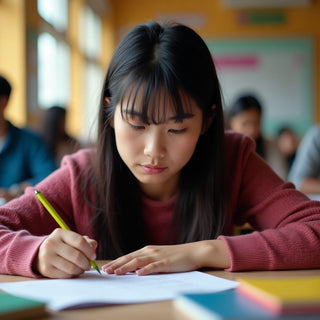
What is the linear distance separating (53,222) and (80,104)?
18.2ft

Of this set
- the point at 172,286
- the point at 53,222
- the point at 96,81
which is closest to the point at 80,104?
the point at 96,81

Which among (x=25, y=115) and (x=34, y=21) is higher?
(x=34, y=21)

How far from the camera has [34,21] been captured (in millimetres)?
4574

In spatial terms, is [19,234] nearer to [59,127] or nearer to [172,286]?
[172,286]

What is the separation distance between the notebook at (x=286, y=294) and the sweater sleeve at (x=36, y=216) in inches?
17.0

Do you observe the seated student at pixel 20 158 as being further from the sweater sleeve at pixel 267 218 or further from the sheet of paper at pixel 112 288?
the sheet of paper at pixel 112 288

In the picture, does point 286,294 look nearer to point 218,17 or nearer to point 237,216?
point 237,216

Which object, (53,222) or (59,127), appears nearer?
(53,222)

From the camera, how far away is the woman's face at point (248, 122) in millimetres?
3637

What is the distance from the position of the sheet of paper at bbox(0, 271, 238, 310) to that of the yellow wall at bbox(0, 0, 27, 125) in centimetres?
356

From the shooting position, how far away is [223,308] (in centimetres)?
63

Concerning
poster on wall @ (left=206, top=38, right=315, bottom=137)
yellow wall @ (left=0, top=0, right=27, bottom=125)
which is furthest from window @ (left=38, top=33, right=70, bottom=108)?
poster on wall @ (left=206, top=38, right=315, bottom=137)

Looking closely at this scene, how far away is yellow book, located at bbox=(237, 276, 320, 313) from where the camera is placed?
0.62 metres

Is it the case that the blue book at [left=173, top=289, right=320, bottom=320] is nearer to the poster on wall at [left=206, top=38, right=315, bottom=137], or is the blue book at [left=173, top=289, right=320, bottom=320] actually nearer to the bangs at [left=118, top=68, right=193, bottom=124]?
the bangs at [left=118, top=68, right=193, bottom=124]
